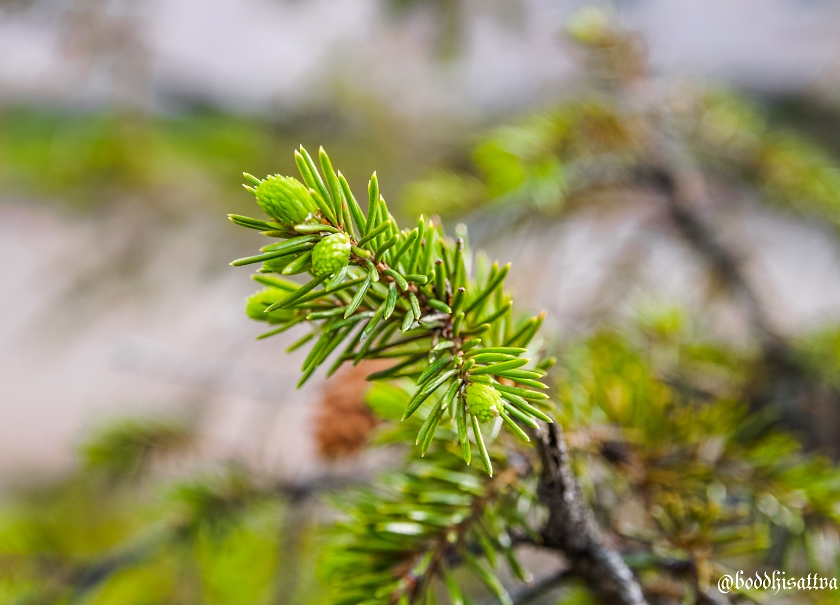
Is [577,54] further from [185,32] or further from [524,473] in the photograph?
[185,32]

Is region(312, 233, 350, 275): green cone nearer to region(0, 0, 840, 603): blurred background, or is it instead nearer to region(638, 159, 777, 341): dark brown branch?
region(0, 0, 840, 603): blurred background

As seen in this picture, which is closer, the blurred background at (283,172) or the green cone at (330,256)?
the green cone at (330,256)

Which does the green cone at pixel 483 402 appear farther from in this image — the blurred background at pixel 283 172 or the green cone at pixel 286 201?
the blurred background at pixel 283 172

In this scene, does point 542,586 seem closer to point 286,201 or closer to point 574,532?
point 574,532

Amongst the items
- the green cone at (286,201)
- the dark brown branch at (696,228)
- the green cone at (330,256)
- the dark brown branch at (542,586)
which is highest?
the dark brown branch at (696,228)

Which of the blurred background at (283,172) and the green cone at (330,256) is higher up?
the blurred background at (283,172)

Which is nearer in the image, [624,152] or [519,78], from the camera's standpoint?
[624,152]

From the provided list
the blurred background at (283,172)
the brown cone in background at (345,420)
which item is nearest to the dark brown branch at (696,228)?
the blurred background at (283,172)

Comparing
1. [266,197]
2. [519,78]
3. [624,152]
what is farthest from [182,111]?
[266,197]
